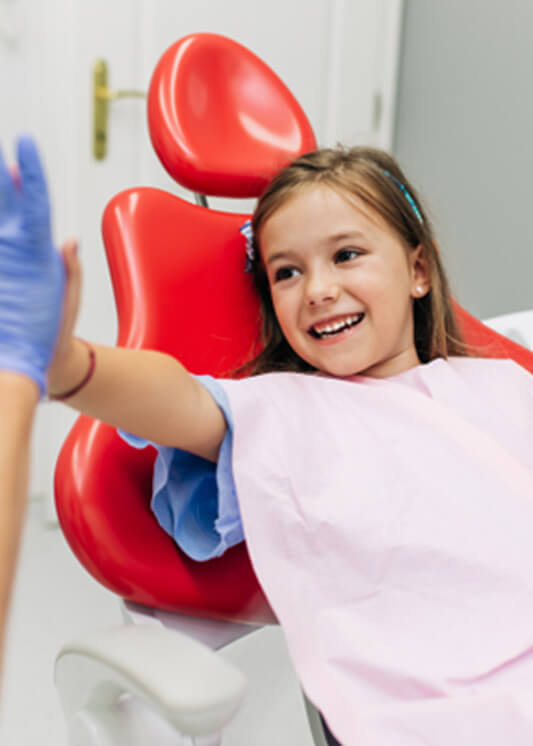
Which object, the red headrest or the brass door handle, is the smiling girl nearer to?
the red headrest

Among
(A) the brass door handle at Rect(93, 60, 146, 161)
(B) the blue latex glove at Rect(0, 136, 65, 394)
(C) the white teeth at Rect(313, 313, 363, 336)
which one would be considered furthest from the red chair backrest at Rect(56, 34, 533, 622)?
(A) the brass door handle at Rect(93, 60, 146, 161)

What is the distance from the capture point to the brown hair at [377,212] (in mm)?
859

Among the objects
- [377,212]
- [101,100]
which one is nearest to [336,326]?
[377,212]

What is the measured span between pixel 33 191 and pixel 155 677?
0.32 m

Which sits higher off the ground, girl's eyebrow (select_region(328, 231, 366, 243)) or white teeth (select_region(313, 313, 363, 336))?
girl's eyebrow (select_region(328, 231, 366, 243))

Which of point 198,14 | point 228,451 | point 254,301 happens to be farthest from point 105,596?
point 198,14

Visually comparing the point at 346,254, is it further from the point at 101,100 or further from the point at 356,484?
the point at 101,100

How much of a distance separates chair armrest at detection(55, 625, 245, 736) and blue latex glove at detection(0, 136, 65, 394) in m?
0.23

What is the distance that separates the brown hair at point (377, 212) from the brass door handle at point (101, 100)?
36.2 inches

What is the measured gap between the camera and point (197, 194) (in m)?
0.96

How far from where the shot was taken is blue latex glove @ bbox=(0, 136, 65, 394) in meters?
0.39

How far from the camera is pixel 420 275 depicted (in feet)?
3.08

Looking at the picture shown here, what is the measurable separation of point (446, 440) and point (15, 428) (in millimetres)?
463

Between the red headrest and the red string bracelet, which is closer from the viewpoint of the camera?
the red string bracelet
